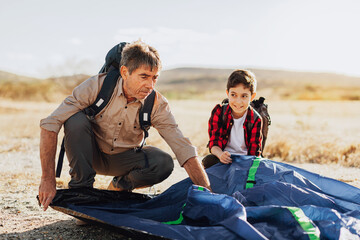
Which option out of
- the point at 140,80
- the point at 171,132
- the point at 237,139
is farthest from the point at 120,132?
the point at 237,139

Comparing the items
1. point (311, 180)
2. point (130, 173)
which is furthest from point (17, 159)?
point (311, 180)

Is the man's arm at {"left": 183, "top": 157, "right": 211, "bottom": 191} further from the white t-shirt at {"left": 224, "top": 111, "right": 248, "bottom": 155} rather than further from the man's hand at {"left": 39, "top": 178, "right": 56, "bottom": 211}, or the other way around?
the man's hand at {"left": 39, "top": 178, "right": 56, "bottom": 211}

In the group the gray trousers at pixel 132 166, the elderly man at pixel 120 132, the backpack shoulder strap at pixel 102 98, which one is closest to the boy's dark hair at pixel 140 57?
the elderly man at pixel 120 132

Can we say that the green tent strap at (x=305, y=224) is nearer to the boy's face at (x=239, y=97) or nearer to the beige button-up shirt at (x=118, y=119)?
the beige button-up shirt at (x=118, y=119)

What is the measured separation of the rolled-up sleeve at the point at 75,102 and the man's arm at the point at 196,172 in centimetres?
97

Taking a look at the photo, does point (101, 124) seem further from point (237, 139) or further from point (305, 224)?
point (305, 224)

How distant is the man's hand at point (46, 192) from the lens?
115 inches

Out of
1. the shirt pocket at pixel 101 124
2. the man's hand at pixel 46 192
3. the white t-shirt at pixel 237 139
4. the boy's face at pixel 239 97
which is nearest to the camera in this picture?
the man's hand at pixel 46 192

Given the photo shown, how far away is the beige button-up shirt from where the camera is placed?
3270 mm

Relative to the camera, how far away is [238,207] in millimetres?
2621

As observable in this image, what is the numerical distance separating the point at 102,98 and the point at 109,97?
59 millimetres

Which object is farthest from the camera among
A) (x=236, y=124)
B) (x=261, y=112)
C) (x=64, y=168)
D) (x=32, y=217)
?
(x=64, y=168)

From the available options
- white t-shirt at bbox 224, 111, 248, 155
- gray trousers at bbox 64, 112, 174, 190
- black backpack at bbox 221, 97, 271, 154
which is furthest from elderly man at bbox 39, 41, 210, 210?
black backpack at bbox 221, 97, 271, 154

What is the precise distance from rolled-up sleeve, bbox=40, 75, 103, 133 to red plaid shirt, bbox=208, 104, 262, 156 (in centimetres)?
136
